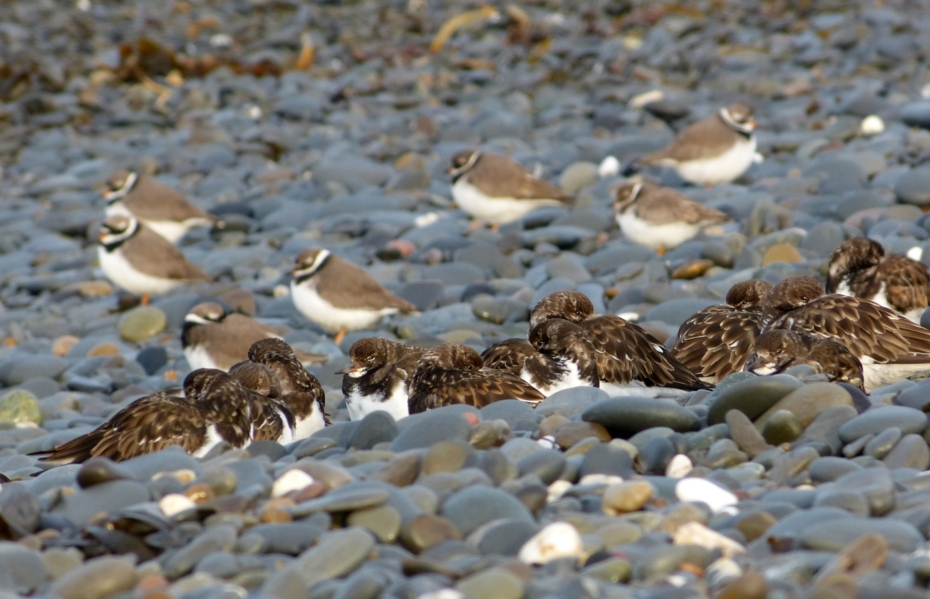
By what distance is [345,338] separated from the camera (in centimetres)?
936

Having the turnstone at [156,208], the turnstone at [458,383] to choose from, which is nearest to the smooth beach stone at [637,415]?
the turnstone at [458,383]

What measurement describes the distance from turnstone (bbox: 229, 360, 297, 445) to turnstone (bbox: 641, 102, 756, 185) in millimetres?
6761

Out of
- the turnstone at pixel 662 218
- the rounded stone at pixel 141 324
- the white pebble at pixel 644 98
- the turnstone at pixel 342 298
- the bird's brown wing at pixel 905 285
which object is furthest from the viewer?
the white pebble at pixel 644 98

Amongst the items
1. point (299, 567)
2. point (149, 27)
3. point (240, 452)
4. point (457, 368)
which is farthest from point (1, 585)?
point (149, 27)

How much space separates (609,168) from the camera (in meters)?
13.0

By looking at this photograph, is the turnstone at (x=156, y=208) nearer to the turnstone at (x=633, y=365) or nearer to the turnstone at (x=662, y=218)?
the turnstone at (x=662, y=218)

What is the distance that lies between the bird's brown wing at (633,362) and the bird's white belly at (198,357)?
3319 mm

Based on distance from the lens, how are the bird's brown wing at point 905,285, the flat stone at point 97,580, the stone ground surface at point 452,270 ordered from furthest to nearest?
the bird's brown wing at point 905,285 < the stone ground surface at point 452,270 < the flat stone at point 97,580

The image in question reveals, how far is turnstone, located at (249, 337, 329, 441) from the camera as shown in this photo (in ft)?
21.5

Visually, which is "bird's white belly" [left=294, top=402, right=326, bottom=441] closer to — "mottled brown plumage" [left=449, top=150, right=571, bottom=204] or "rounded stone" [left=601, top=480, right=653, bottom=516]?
"rounded stone" [left=601, top=480, right=653, bottom=516]

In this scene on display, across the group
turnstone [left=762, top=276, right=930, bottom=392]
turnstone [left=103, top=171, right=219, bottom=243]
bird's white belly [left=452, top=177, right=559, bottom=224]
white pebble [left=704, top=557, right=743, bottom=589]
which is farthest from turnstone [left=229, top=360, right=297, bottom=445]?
turnstone [left=103, top=171, right=219, bottom=243]

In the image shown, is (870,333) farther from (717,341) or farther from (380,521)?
(380,521)

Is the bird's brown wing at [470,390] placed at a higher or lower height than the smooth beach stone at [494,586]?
lower

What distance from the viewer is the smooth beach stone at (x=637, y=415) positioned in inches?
186
